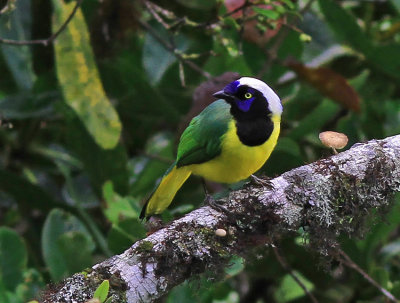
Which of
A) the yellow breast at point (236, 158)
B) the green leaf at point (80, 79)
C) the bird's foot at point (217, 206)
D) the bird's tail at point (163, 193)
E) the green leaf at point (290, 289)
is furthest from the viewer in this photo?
the green leaf at point (290, 289)

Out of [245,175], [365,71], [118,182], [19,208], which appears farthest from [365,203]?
[19,208]

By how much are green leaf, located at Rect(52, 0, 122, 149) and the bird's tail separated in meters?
0.62

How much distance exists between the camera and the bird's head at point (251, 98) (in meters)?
2.34

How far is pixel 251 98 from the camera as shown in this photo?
2338mm

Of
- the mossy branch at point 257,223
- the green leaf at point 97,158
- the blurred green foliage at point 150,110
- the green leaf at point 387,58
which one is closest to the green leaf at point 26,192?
the blurred green foliage at point 150,110

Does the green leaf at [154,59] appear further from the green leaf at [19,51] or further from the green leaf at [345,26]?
the green leaf at [345,26]

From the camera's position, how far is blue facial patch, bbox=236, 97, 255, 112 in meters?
2.34

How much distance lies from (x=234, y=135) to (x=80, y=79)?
1020 millimetres

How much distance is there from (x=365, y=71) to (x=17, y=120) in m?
1.61

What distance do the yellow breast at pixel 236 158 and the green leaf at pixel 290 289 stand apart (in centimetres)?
113

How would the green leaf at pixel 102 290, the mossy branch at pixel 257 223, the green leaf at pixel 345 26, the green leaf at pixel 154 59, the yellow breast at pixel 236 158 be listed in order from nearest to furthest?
the green leaf at pixel 102 290, the mossy branch at pixel 257 223, the yellow breast at pixel 236 158, the green leaf at pixel 345 26, the green leaf at pixel 154 59

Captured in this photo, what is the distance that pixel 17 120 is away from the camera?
369 centimetres

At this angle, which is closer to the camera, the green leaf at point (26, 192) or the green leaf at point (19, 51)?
the green leaf at point (26, 192)

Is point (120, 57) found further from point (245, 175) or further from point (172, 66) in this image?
point (245, 175)
